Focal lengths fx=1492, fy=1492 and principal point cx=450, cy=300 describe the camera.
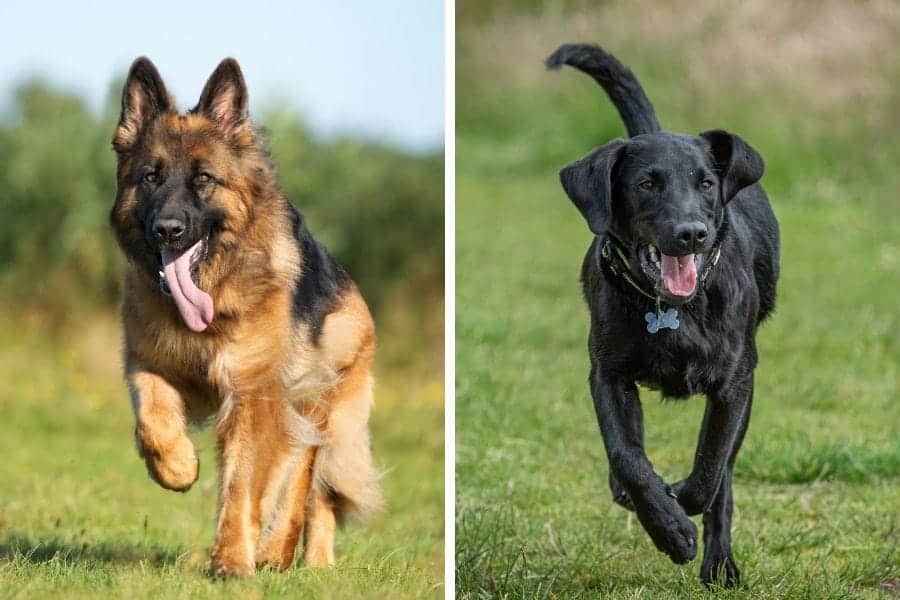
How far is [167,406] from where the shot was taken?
15.6ft

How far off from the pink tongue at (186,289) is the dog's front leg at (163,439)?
251 mm

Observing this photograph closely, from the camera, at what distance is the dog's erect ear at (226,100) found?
188 inches

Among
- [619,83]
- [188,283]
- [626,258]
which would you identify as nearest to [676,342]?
[626,258]

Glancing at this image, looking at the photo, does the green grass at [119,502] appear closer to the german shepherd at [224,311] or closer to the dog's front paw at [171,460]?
the german shepherd at [224,311]

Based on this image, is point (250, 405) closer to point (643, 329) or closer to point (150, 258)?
point (150, 258)

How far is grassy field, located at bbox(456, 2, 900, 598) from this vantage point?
5.65m

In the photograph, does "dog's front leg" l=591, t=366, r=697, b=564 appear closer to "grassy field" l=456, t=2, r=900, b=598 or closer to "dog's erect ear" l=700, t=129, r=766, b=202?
"grassy field" l=456, t=2, r=900, b=598

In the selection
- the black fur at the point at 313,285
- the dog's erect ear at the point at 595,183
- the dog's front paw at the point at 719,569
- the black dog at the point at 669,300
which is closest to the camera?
the black dog at the point at 669,300

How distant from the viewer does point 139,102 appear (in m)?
4.73

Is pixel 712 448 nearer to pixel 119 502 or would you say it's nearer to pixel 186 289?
pixel 186 289

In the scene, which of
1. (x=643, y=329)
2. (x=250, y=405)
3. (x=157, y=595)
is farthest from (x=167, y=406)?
(x=643, y=329)

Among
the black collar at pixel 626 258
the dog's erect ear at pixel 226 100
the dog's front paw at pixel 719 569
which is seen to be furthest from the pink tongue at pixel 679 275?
the dog's erect ear at pixel 226 100

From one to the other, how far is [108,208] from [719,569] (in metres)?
4.09

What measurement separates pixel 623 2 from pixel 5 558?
39.6 ft
